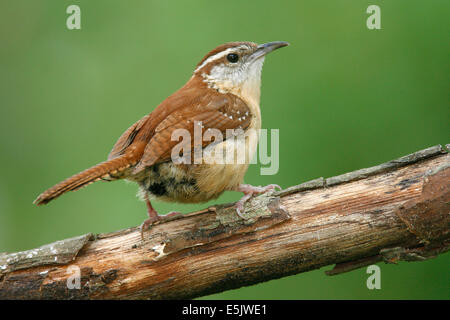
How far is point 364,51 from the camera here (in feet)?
15.6

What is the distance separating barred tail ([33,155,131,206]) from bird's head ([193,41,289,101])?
47.9 inches

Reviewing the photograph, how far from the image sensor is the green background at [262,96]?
4.66m

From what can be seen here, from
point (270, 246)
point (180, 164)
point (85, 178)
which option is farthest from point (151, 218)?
point (270, 246)

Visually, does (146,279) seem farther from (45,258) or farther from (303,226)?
(303,226)

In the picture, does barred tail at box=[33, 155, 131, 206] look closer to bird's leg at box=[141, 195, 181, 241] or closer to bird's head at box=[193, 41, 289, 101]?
bird's leg at box=[141, 195, 181, 241]

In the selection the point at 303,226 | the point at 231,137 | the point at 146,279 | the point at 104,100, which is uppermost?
A: the point at 104,100

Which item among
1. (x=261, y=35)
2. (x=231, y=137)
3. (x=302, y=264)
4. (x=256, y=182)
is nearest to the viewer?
(x=302, y=264)

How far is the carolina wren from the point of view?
3410 millimetres

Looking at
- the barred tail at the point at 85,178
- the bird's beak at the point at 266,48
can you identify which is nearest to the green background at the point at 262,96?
the bird's beak at the point at 266,48

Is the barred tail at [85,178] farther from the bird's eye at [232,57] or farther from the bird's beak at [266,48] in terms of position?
the bird's beak at [266,48]

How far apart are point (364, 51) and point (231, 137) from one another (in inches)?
71.9

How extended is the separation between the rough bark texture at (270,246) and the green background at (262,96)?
107 cm

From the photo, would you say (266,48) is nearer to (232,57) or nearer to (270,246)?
(232,57)

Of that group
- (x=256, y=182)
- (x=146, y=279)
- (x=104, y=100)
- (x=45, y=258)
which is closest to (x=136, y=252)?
(x=146, y=279)
